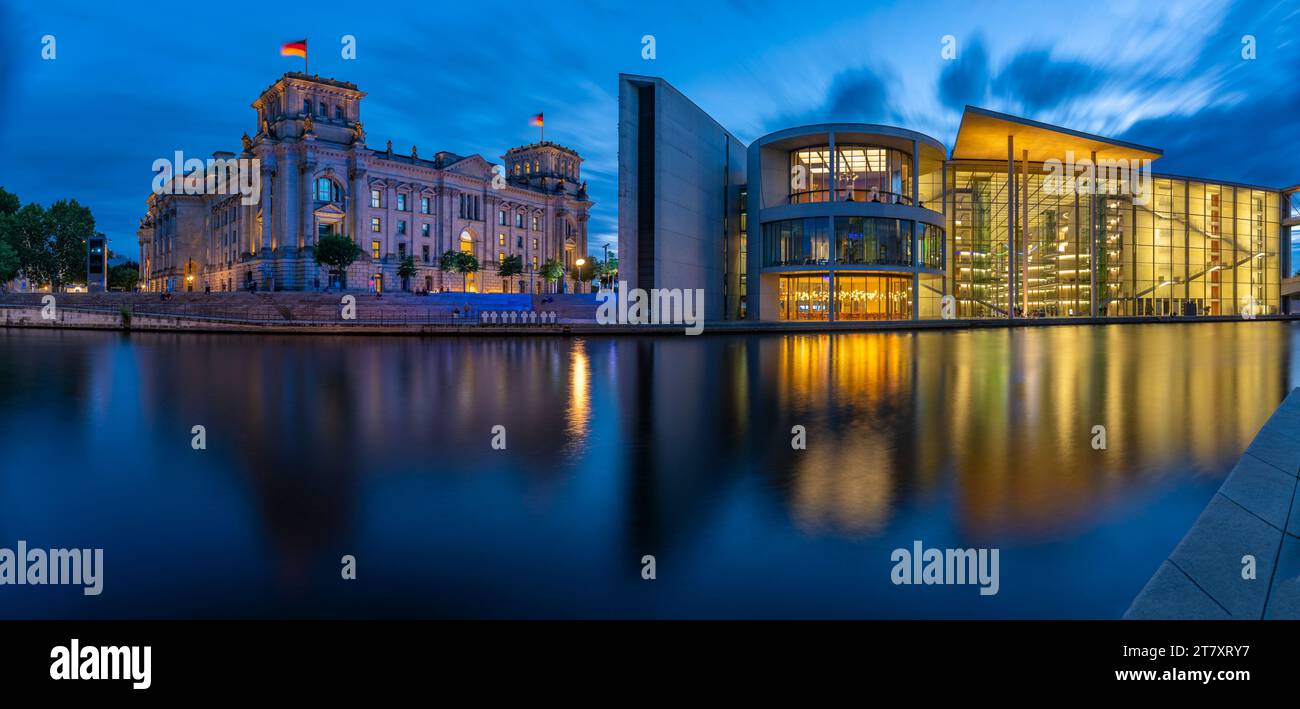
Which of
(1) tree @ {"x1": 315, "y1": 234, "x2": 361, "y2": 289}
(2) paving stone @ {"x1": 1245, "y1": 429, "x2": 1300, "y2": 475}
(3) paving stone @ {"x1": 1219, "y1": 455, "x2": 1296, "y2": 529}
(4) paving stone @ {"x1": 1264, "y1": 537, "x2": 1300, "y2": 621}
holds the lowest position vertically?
(4) paving stone @ {"x1": 1264, "y1": 537, "x2": 1300, "y2": 621}

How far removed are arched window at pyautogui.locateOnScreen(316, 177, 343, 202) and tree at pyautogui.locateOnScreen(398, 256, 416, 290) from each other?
1128cm

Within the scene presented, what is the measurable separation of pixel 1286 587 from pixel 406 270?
9284 centimetres

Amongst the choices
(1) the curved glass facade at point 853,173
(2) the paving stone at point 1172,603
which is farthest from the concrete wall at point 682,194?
(2) the paving stone at point 1172,603

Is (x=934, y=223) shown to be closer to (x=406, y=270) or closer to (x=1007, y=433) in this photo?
(x=1007, y=433)

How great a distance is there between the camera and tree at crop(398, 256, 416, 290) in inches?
3469

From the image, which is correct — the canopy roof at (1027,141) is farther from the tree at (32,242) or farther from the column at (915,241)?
the tree at (32,242)

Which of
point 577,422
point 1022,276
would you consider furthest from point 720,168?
point 577,422

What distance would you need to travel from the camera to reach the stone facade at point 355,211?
8281 cm

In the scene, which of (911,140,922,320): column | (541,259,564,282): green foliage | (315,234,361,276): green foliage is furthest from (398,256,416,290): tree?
(911,140,922,320): column

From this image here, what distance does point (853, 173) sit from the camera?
5888 centimetres

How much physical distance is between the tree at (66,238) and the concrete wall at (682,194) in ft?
267

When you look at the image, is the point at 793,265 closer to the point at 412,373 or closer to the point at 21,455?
the point at 412,373

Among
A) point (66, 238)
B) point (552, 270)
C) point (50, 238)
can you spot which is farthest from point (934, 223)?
point (50, 238)

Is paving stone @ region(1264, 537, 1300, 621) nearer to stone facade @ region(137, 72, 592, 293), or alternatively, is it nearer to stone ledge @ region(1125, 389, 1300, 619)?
stone ledge @ region(1125, 389, 1300, 619)
